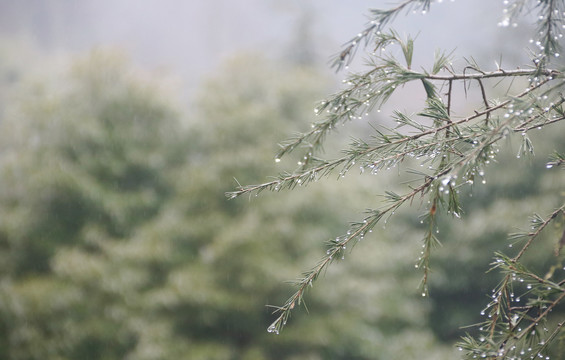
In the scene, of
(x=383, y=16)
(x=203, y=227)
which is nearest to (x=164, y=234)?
(x=203, y=227)

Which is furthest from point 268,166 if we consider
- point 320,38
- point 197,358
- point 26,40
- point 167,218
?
point 26,40

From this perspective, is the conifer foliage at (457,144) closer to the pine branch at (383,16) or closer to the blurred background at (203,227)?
the pine branch at (383,16)

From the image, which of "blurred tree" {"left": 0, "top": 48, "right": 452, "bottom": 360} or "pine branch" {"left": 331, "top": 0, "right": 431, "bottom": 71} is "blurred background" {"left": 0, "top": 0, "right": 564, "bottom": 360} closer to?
"blurred tree" {"left": 0, "top": 48, "right": 452, "bottom": 360}

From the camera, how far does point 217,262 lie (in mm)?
5930

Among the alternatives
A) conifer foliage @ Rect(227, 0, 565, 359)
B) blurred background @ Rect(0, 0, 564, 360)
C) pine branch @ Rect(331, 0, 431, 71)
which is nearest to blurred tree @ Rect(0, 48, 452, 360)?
blurred background @ Rect(0, 0, 564, 360)

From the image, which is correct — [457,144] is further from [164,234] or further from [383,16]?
[164,234]

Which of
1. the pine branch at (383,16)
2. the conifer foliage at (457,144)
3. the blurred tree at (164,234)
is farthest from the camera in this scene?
the blurred tree at (164,234)

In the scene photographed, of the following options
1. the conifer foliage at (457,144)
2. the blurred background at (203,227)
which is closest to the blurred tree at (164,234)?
the blurred background at (203,227)

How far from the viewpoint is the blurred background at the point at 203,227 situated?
19.2 ft

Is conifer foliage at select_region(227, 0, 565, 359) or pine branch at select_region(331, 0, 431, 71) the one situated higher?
pine branch at select_region(331, 0, 431, 71)

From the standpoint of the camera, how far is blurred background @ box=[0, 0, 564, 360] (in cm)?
584

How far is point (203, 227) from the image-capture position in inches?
246

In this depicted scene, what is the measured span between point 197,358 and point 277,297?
1282mm

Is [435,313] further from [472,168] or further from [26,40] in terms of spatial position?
[26,40]
